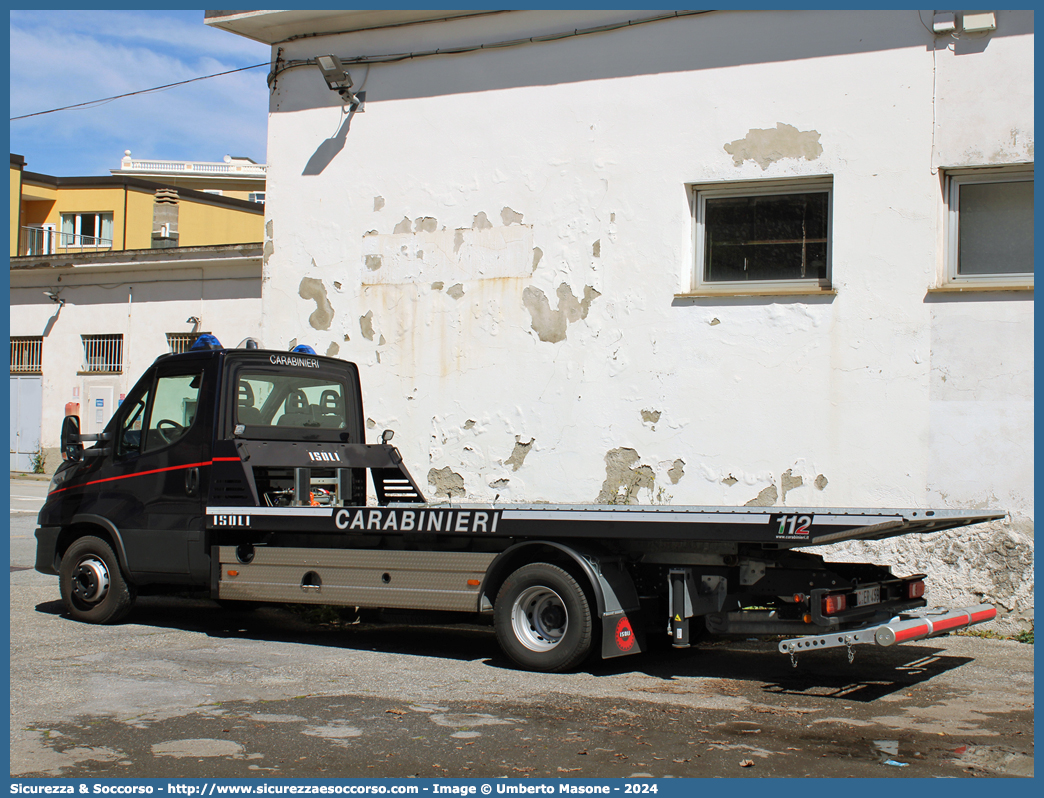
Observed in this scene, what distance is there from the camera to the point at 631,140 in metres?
9.85

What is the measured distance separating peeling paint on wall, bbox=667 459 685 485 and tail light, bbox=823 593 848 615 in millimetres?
3348

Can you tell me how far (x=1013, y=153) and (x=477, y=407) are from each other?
531cm

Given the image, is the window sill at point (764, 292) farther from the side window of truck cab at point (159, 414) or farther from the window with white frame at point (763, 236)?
the side window of truck cab at point (159, 414)

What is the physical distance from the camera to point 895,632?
19.1 ft

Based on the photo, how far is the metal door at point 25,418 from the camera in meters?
24.4

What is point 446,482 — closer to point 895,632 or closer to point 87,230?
point 895,632

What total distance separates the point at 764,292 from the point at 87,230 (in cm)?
3542

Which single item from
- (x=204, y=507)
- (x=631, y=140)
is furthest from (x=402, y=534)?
(x=631, y=140)

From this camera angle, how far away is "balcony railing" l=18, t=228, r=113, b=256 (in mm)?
36531

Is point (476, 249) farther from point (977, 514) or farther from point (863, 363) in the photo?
point (977, 514)

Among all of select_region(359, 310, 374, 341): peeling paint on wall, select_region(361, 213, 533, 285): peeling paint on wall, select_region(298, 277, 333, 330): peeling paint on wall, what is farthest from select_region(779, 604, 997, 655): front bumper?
select_region(298, 277, 333, 330): peeling paint on wall

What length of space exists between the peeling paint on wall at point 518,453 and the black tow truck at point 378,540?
1.46m

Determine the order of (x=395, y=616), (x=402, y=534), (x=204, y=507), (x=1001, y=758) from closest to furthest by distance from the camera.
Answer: (x=1001, y=758), (x=402, y=534), (x=204, y=507), (x=395, y=616)

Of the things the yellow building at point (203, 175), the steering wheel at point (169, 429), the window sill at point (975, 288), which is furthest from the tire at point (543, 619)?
the yellow building at point (203, 175)
